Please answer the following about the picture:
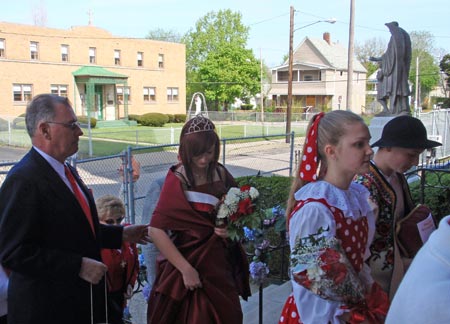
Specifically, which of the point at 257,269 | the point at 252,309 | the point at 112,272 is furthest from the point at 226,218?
the point at 252,309

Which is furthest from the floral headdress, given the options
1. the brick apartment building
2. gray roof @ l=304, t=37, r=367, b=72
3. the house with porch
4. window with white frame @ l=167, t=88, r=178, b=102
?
gray roof @ l=304, t=37, r=367, b=72

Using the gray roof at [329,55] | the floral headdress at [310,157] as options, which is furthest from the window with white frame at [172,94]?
the floral headdress at [310,157]

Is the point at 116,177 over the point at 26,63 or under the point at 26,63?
under

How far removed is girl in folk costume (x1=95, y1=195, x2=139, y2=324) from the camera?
298cm

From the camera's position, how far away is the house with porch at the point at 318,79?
57.9 metres

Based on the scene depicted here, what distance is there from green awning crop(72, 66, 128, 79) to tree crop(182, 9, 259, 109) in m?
17.0

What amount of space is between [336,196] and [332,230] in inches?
7.2

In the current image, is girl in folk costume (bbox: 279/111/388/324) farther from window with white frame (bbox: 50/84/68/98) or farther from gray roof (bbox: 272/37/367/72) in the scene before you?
gray roof (bbox: 272/37/367/72)

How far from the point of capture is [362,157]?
205cm

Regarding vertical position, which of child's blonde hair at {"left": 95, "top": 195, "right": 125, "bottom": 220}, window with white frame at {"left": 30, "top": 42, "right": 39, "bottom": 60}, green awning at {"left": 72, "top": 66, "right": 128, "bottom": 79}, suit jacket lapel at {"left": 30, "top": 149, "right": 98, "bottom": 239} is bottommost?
child's blonde hair at {"left": 95, "top": 195, "right": 125, "bottom": 220}

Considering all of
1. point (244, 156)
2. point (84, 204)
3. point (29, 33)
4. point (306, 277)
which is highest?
point (29, 33)

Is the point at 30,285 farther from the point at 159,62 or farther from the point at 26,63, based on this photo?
the point at 159,62

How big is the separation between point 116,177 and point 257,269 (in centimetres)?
903

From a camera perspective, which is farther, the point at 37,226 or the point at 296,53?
the point at 296,53
